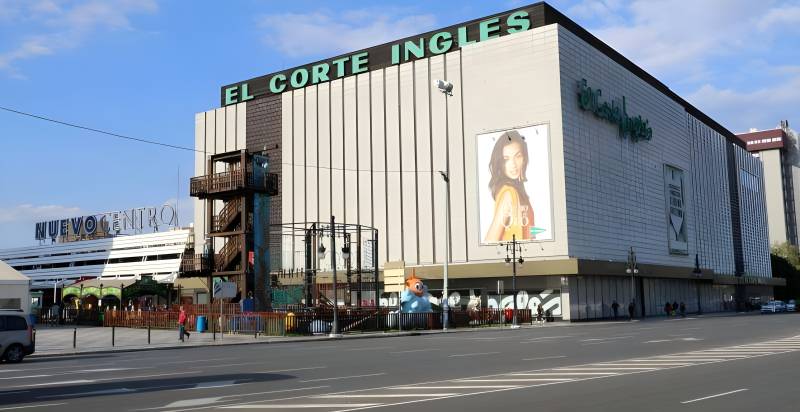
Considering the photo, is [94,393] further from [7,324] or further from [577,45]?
[577,45]

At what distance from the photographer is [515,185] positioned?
224ft

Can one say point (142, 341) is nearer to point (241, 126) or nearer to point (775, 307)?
point (241, 126)

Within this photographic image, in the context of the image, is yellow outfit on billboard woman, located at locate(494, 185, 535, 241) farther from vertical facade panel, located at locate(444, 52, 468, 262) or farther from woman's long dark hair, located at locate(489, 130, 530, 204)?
vertical facade panel, located at locate(444, 52, 468, 262)

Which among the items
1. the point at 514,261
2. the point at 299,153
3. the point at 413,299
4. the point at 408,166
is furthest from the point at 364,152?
the point at 413,299

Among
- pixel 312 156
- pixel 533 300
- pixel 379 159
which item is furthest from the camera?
pixel 312 156

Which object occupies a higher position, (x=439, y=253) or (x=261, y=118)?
(x=261, y=118)

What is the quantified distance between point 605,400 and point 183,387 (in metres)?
8.94

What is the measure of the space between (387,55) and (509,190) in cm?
2312

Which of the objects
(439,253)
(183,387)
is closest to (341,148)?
(439,253)

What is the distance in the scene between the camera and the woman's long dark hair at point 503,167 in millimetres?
67812

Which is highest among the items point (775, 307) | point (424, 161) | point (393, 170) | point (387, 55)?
point (387, 55)

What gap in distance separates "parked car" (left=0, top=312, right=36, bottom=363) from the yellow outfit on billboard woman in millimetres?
47137

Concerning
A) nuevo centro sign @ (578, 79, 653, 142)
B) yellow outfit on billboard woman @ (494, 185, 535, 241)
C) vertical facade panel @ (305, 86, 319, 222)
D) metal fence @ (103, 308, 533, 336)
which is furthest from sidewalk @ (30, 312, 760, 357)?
vertical facade panel @ (305, 86, 319, 222)

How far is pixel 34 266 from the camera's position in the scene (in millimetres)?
141125
